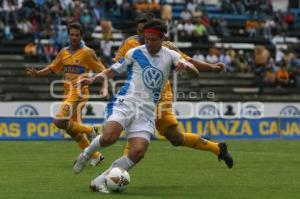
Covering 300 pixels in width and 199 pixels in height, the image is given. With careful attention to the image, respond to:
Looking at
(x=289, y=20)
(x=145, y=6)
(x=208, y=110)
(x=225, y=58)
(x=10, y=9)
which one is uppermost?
Result: (x=10, y=9)

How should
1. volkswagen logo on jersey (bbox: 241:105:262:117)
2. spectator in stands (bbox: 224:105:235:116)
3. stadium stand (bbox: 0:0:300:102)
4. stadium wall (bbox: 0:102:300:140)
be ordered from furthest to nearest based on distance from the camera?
stadium stand (bbox: 0:0:300:102)
volkswagen logo on jersey (bbox: 241:105:262:117)
spectator in stands (bbox: 224:105:235:116)
stadium wall (bbox: 0:102:300:140)

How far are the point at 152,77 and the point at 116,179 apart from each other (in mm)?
1472

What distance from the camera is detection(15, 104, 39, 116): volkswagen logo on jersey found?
102 ft

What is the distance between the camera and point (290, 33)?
43844mm

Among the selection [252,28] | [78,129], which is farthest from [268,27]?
[78,129]

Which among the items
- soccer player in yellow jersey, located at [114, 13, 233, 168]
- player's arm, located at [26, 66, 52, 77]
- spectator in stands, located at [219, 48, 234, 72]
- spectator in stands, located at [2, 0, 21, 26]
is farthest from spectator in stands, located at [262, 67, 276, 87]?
soccer player in yellow jersey, located at [114, 13, 233, 168]

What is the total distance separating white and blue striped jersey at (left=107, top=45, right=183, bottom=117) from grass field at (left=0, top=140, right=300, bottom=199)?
3.79 feet

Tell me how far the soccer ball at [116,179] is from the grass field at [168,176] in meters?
0.16

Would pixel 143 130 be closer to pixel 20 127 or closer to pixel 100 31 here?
pixel 20 127

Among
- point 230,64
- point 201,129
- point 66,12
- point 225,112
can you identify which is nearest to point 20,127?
point 201,129

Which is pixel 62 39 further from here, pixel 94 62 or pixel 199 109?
pixel 94 62

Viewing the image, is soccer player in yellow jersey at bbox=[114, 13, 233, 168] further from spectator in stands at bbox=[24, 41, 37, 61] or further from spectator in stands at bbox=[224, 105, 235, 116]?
spectator in stands at bbox=[24, 41, 37, 61]

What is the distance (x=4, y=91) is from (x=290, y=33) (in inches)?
613

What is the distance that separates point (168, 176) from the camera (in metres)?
14.2
